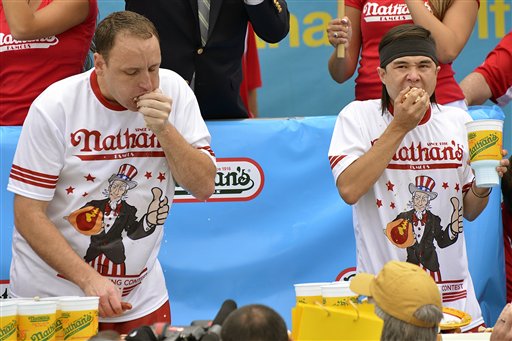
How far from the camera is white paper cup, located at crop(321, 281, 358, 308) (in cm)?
309

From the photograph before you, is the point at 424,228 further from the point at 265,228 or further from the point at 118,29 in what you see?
the point at 118,29

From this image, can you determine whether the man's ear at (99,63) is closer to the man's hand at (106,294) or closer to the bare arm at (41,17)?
the man's hand at (106,294)

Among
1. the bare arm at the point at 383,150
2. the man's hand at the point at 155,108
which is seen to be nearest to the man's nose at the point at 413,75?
the bare arm at the point at 383,150

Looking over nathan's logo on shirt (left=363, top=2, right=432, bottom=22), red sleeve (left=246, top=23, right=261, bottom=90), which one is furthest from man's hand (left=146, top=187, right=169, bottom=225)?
red sleeve (left=246, top=23, right=261, bottom=90)

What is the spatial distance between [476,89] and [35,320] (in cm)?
294

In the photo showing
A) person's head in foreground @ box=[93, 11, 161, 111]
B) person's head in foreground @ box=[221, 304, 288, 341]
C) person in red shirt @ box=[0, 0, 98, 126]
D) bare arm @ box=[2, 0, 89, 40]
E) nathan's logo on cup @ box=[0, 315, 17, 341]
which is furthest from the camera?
person in red shirt @ box=[0, 0, 98, 126]

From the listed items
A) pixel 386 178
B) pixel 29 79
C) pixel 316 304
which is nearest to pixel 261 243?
pixel 386 178

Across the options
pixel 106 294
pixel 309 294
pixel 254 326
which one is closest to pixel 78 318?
pixel 106 294

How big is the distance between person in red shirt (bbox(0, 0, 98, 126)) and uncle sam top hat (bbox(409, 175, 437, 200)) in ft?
5.61

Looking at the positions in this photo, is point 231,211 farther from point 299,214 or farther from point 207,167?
point 207,167

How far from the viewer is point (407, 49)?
4000 mm

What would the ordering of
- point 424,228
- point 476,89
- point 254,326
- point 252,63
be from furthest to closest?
point 252,63 → point 476,89 → point 424,228 → point 254,326

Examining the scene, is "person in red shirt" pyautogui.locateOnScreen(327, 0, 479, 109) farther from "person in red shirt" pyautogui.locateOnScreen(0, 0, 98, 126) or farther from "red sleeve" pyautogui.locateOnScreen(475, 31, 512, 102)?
"person in red shirt" pyautogui.locateOnScreen(0, 0, 98, 126)

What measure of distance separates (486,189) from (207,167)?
107 cm
